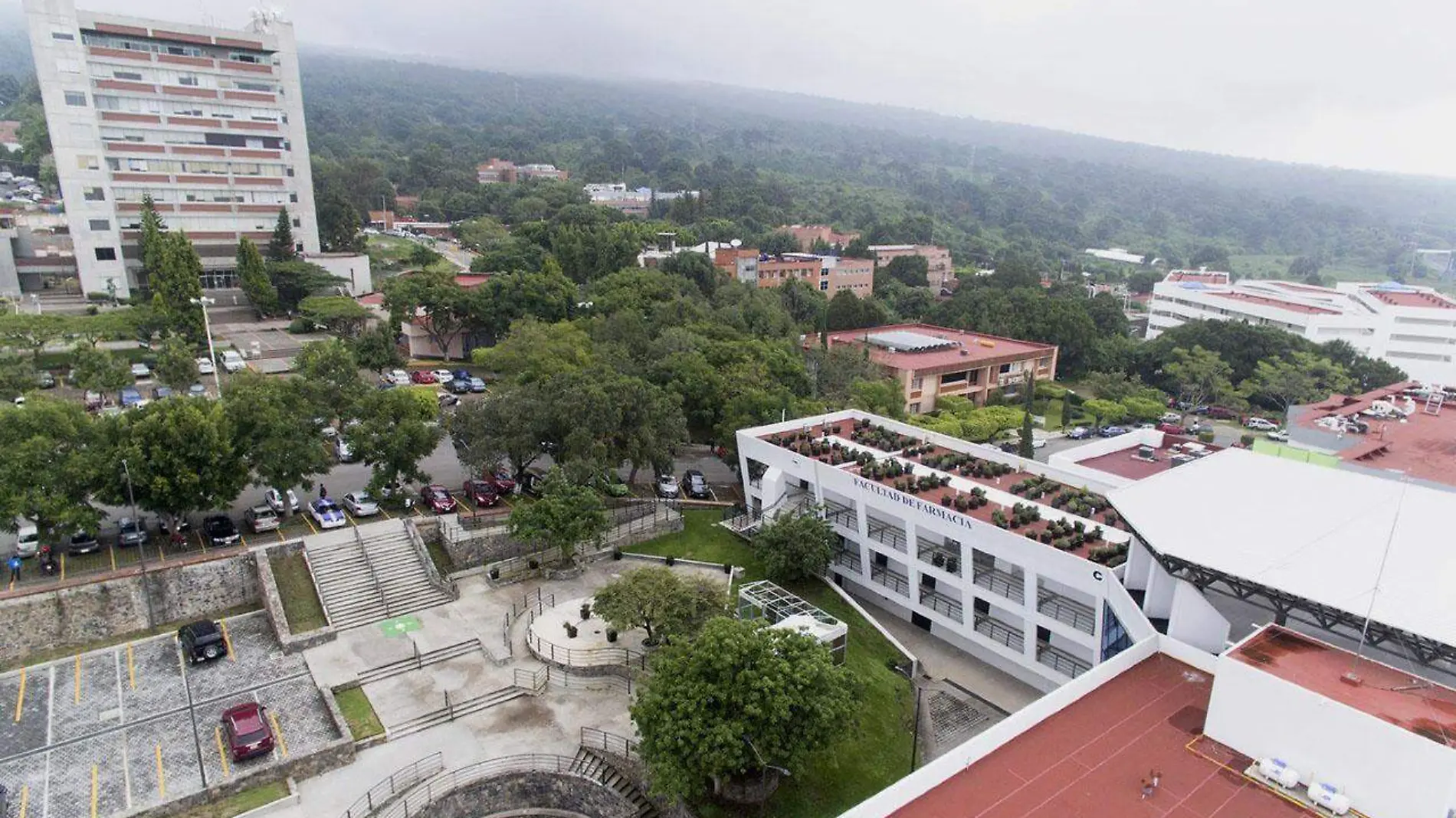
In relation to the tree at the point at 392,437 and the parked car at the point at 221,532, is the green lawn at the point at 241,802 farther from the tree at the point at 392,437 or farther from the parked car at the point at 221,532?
the tree at the point at 392,437

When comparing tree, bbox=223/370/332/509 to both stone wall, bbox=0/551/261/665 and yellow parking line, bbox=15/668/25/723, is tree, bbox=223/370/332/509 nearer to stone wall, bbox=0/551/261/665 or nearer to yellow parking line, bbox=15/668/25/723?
stone wall, bbox=0/551/261/665

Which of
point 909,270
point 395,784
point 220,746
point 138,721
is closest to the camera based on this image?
point 395,784

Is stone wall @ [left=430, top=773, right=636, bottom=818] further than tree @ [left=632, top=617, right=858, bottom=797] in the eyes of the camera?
Yes

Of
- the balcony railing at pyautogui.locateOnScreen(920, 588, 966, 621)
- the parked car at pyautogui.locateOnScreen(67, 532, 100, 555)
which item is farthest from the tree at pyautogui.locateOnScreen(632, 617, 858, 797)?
the parked car at pyautogui.locateOnScreen(67, 532, 100, 555)

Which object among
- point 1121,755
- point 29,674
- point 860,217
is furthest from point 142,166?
point 860,217

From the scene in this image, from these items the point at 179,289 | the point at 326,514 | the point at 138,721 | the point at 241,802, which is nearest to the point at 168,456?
the point at 326,514

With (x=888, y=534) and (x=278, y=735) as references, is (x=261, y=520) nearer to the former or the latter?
(x=278, y=735)
